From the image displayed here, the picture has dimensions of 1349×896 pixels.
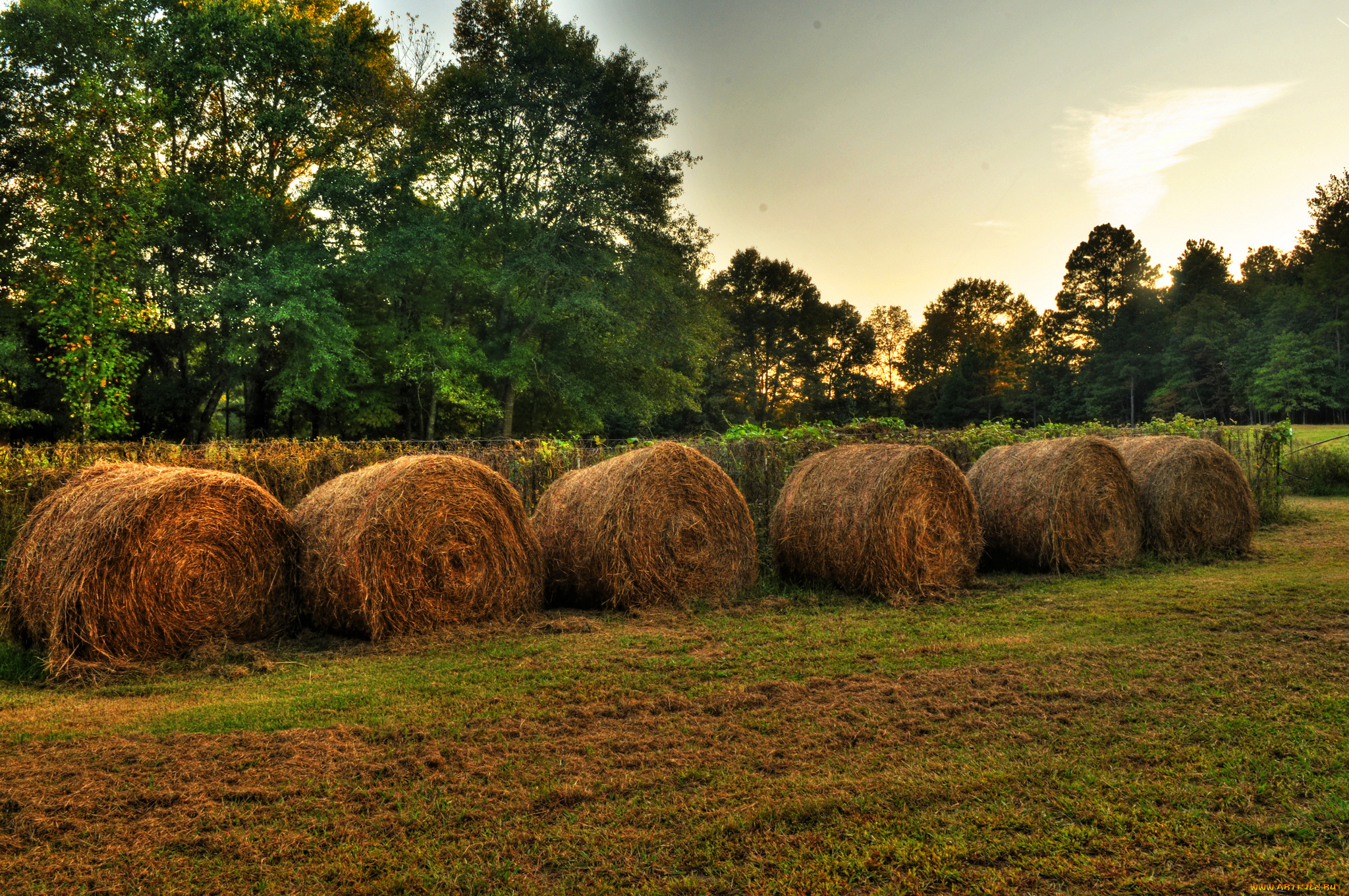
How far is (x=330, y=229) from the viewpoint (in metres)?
24.9

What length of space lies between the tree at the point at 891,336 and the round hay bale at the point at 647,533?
5773cm

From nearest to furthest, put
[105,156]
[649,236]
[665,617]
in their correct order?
1. [665,617]
2. [105,156]
3. [649,236]

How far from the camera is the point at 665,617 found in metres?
7.69

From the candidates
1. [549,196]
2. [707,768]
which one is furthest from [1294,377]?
[707,768]

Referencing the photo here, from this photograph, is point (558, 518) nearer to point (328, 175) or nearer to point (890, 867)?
point (890, 867)

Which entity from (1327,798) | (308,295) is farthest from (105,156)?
(1327,798)

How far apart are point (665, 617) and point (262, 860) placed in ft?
16.4

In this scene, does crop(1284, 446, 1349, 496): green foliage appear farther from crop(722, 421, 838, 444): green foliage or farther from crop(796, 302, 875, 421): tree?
crop(796, 302, 875, 421): tree

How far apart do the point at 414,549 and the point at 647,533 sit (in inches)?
95.9

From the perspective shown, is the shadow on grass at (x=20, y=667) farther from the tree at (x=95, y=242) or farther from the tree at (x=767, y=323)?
the tree at (x=767, y=323)

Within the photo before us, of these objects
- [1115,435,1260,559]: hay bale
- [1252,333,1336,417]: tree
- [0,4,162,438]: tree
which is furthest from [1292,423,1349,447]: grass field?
[0,4,162,438]: tree

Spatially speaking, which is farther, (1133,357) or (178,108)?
(1133,357)

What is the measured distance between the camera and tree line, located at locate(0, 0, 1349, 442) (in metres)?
16.4

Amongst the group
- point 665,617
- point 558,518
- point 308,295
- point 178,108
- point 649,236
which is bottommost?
point 665,617
